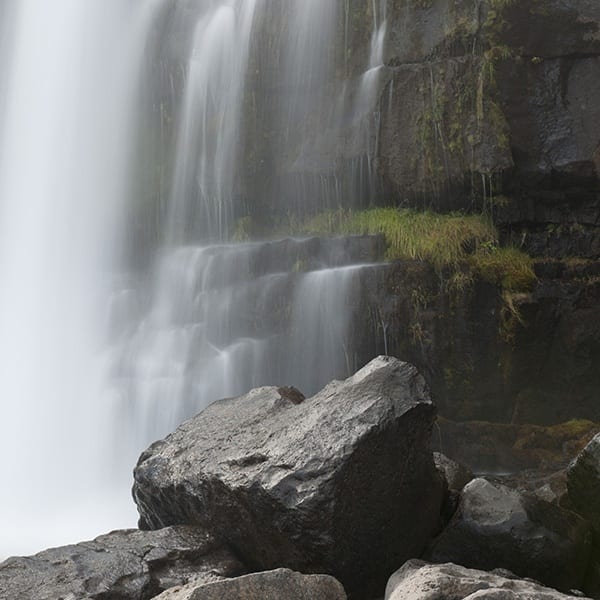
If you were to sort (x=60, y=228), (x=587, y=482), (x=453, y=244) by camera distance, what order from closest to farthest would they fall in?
(x=587, y=482) < (x=453, y=244) < (x=60, y=228)

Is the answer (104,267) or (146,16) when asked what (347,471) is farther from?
(146,16)

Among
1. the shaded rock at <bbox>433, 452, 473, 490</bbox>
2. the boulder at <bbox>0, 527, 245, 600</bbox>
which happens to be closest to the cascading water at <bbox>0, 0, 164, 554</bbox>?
the shaded rock at <bbox>433, 452, 473, 490</bbox>

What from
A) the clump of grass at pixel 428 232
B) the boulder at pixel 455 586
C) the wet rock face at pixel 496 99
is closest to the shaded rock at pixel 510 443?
the clump of grass at pixel 428 232

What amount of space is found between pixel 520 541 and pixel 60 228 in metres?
13.1

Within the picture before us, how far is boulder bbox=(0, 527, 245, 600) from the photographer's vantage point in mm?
4473

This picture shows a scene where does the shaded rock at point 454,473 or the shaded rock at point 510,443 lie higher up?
the shaded rock at point 454,473

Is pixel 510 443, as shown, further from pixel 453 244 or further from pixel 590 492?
pixel 590 492

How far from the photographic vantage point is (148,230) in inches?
565

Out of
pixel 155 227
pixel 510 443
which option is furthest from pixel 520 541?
pixel 155 227

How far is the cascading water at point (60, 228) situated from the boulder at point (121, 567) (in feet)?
17.5

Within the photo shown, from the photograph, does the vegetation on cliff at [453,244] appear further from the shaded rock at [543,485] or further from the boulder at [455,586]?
the boulder at [455,586]

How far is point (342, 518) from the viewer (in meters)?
4.51

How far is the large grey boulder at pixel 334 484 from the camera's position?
454cm

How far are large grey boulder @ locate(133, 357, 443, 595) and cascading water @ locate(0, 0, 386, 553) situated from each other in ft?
14.4
